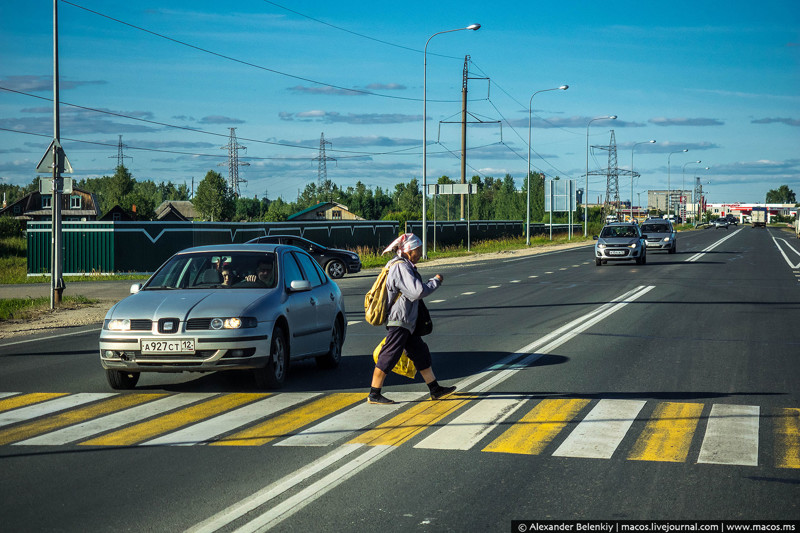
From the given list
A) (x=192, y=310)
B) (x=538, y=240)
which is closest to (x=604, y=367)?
(x=192, y=310)

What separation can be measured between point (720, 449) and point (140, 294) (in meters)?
5.82

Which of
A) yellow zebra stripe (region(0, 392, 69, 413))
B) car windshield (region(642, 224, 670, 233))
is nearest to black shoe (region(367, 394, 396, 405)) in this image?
yellow zebra stripe (region(0, 392, 69, 413))

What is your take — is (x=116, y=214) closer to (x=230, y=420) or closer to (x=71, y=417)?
(x=71, y=417)

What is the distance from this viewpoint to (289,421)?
773cm

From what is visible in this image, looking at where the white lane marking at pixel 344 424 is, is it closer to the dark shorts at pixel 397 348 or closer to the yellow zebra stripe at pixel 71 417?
the dark shorts at pixel 397 348

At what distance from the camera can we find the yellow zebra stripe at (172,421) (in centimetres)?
705

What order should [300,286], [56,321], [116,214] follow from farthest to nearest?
[116,214] → [56,321] → [300,286]

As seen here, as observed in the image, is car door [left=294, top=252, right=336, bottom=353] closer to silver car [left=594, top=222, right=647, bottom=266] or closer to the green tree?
silver car [left=594, top=222, right=647, bottom=266]

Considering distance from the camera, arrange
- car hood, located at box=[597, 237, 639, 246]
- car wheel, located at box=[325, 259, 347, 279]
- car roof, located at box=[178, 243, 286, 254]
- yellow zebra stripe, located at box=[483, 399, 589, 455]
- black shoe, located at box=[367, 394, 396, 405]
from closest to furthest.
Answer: yellow zebra stripe, located at box=[483, 399, 589, 455] < black shoe, located at box=[367, 394, 396, 405] < car roof, located at box=[178, 243, 286, 254] < car wheel, located at box=[325, 259, 347, 279] < car hood, located at box=[597, 237, 639, 246]

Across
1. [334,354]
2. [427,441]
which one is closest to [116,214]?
[334,354]

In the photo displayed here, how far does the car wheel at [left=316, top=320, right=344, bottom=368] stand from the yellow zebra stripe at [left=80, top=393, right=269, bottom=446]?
1742mm

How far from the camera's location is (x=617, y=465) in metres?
6.19

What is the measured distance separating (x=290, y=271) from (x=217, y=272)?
790 millimetres

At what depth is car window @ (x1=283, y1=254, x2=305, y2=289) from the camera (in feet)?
32.8
